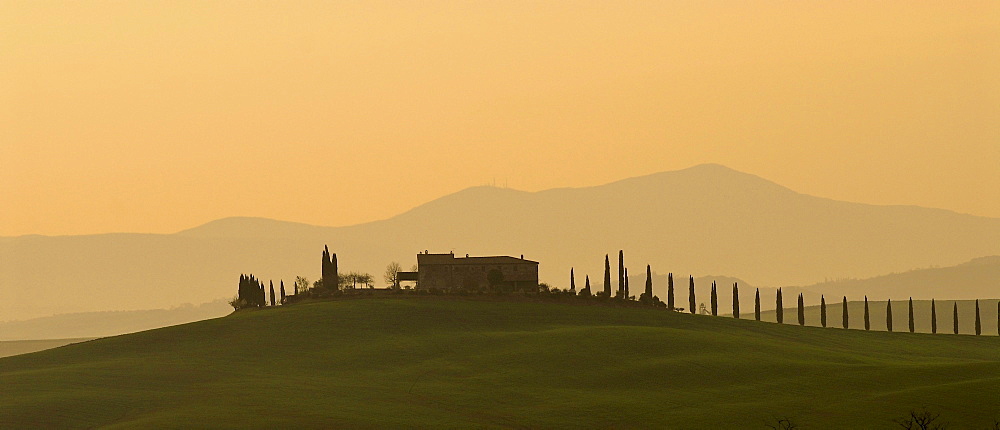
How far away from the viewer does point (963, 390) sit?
7406cm

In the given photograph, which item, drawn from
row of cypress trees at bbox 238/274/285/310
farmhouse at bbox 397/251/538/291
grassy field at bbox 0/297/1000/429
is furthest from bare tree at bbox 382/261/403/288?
grassy field at bbox 0/297/1000/429

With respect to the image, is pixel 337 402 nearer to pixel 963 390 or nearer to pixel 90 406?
pixel 90 406

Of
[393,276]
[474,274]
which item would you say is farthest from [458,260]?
[393,276]

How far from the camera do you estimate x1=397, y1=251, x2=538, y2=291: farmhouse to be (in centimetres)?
14975

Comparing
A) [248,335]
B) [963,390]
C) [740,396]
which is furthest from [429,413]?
[248,335]

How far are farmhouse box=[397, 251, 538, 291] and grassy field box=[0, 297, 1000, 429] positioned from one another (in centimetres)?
1536

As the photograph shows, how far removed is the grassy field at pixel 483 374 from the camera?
248 feet

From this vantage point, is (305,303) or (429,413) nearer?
(429,413)

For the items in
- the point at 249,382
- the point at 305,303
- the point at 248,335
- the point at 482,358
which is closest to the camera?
the point at 249,382

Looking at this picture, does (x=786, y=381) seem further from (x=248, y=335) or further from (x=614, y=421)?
(x=248, y=335)

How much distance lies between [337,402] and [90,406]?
15.0 m

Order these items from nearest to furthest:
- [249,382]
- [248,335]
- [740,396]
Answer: [740,396] < [249,382] < [248,335]

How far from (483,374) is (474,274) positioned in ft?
187

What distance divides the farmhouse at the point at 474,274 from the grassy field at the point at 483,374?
A: 1536 centimetres
